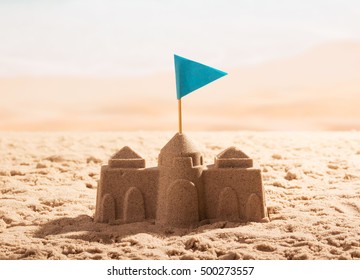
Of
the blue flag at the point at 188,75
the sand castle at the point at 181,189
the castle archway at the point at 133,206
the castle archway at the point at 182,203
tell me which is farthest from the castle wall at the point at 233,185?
the blue flag at the point at 188,75

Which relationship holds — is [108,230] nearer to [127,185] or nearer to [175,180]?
[127,185]

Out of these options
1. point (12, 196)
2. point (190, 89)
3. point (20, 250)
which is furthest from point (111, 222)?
point (12, 196)

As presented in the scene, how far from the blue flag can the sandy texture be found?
1.37 metres

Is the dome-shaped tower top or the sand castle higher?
the dome-shaped tower top

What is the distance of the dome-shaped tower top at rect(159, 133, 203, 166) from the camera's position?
15.3 ft

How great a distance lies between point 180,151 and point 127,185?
651mm

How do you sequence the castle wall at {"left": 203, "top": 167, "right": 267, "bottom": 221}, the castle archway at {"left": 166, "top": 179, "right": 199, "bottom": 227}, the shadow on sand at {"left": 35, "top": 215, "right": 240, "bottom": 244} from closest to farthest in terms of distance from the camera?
the shadow on sand at {"left": 35, "top": 215, "right": 240, "bottom": 244}
the castle archway at {"left": 166, "top": 179, "right": 199, "bottom": 227}
the castle wall at {"left": 203, "top": 167, "right": 267, "bottom": 221}

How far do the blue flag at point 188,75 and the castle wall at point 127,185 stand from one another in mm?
874

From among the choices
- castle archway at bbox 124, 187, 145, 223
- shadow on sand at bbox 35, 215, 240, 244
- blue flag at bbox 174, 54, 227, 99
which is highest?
blue flag at bbox 174, 54, 227, 99

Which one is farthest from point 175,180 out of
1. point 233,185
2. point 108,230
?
point 108,230

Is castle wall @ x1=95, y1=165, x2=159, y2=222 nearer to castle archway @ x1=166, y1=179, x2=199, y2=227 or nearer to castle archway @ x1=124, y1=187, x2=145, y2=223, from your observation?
castle archway @ x1=124, y1=187, x2=145, y2=223

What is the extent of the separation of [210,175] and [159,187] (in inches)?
20.9

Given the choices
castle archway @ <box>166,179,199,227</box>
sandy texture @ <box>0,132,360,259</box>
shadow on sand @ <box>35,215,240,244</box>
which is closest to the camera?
sandy texture @ <box>0,132,360,259</box>

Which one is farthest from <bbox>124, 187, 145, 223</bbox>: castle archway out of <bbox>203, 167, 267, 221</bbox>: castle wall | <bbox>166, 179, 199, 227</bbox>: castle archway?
<bbox>203, 167, 267, 221</bbox>: castle wall
